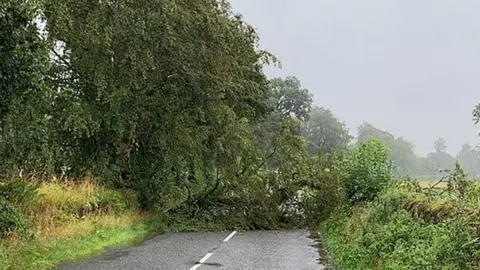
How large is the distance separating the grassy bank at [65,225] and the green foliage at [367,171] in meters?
7.34

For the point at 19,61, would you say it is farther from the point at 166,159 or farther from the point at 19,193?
the point at 166,159

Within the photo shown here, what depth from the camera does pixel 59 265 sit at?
13.0 metres

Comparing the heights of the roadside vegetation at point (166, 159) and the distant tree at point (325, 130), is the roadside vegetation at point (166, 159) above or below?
below

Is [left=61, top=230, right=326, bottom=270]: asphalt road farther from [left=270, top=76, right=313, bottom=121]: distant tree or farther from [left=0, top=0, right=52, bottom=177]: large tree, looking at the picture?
[left=270, top=76, right=313, bottom=121]: distant tree

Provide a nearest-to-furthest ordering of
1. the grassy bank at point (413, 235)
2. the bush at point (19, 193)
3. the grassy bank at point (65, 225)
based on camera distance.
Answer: the grassy bank at point (413, 235) < the grassy bank at point (65, 225) < the bush at point (19, 193)

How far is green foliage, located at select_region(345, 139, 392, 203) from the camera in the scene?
21111 millimetres

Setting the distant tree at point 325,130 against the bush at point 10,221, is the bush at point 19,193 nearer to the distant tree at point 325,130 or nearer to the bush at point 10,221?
the bush at point 10,221

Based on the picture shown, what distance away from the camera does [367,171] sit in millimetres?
21422

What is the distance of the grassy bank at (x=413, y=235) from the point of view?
8.88 meters

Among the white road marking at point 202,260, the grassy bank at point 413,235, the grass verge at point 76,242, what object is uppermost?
the grassy bank at point 413,235

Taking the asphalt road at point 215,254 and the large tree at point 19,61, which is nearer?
the large tree at point 19,61

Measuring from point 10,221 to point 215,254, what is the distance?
16.7 feet

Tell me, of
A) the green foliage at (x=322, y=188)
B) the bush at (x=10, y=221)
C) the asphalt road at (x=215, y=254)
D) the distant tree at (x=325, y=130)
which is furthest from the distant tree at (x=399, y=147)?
the bush at (x=10, y=221)

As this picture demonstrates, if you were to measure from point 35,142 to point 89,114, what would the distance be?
4.07 metres
